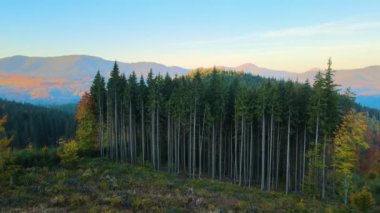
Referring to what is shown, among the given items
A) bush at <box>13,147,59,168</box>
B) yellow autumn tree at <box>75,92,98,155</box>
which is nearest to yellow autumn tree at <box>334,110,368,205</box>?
bush at <box>13,147,59,168</box>

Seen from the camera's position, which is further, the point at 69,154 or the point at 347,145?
the point at 69,154

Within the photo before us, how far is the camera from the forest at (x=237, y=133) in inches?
1431

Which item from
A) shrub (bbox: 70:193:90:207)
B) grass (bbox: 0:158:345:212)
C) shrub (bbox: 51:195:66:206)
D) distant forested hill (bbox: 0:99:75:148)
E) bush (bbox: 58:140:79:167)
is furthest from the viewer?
distant forested hill (bbox: 0:99:75:148)

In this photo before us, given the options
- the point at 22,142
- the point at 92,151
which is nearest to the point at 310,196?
the point at 92,151

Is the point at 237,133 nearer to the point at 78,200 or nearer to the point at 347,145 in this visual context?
the point at 347,145

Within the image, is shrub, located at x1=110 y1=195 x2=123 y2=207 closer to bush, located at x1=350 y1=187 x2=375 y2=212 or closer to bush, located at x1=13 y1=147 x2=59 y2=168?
bush, located at x1=350 y1=187 x2=375 y2=212

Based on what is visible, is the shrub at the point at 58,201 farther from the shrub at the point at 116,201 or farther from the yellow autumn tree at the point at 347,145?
the yellow autumn tree at the point at 347,145

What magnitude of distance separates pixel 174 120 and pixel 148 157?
10.7 meters

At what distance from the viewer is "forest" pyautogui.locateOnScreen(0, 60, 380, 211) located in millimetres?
36344

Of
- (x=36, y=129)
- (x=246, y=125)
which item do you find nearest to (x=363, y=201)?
(x=246, y=125)

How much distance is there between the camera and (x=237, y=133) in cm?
4997

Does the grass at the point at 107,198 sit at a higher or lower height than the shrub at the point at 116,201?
lower

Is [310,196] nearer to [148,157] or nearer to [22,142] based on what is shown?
[148,157]

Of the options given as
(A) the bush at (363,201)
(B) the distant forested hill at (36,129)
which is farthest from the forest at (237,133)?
(B) the distant forested hill at (36,129)
